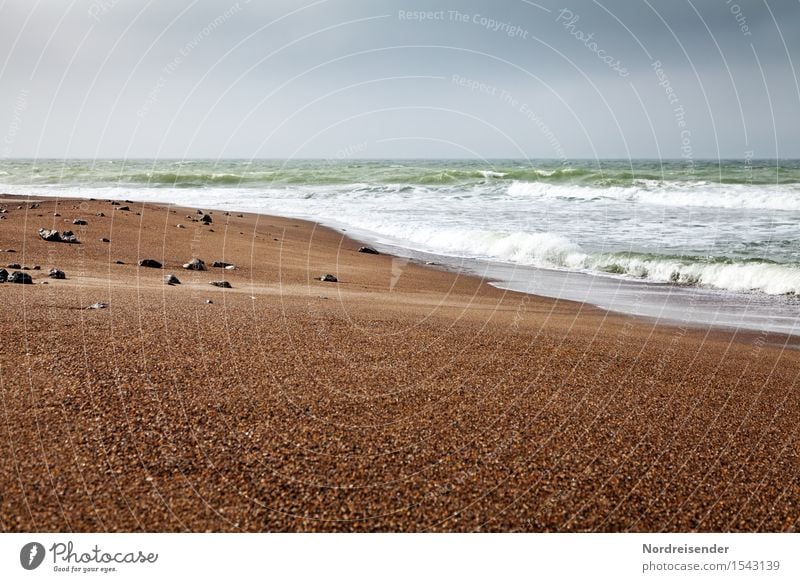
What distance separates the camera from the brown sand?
9.40ft

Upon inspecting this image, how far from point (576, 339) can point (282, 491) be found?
4871 mm

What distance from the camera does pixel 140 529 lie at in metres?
2.64

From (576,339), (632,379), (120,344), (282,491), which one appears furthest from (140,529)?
(576,339)

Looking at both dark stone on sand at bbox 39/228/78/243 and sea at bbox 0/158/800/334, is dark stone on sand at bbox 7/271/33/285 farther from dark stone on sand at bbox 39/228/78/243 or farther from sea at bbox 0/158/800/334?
sea at bbox 0/158/800/334

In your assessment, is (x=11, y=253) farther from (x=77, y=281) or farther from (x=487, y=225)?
(x=487, y=225)

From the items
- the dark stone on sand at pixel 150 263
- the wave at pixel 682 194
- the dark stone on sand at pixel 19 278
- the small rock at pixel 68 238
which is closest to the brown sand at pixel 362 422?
the dark stone on sand at pixel 19 278

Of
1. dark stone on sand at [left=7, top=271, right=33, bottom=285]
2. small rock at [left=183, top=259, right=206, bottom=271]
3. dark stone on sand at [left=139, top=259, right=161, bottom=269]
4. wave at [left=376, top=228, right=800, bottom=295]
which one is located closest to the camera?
dark stone on sand at [left=7, top=271, right=33, bottom=285]

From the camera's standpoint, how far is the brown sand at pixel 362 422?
9.40 feet

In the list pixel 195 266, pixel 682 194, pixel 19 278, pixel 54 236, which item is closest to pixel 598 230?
pixel 195 266

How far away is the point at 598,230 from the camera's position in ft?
71.1

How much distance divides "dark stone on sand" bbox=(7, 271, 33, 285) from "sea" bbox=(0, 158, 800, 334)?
924cm
